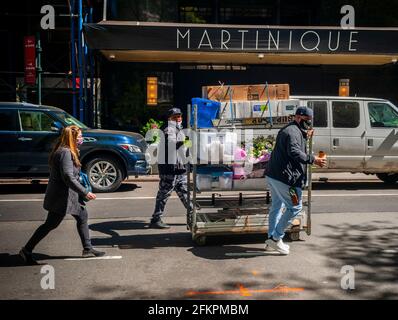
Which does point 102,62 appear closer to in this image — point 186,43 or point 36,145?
point 186,43

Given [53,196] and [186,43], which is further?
[186,43]

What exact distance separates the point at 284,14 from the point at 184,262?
15816 mm

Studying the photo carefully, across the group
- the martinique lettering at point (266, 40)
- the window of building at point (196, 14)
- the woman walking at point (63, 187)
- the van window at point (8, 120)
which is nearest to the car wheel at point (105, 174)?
the van window at point (8, 120)

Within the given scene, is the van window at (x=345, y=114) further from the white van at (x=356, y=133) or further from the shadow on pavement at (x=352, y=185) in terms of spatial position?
the shadow on pavement at (x=352, y=185)

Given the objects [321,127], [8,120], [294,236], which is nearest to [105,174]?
[8,120]

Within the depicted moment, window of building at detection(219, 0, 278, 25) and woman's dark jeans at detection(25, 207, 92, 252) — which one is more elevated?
window of building at detection(219, 0, 278, 25)

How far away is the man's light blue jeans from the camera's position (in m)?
5.82

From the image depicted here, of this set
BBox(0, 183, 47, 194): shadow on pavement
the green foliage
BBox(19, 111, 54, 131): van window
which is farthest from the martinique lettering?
the green foliage

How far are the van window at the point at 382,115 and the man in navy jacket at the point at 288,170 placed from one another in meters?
5.72

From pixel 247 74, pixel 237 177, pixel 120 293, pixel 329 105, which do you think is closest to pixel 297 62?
pixel 247 74

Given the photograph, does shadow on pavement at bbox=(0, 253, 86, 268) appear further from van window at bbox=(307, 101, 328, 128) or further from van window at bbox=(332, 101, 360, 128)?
van window at bbox=(332, 101, 360, 128)

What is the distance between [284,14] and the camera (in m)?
19.4

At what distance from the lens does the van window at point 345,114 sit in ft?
35.8

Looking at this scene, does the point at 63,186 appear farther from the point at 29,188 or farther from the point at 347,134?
the point at 347,134
